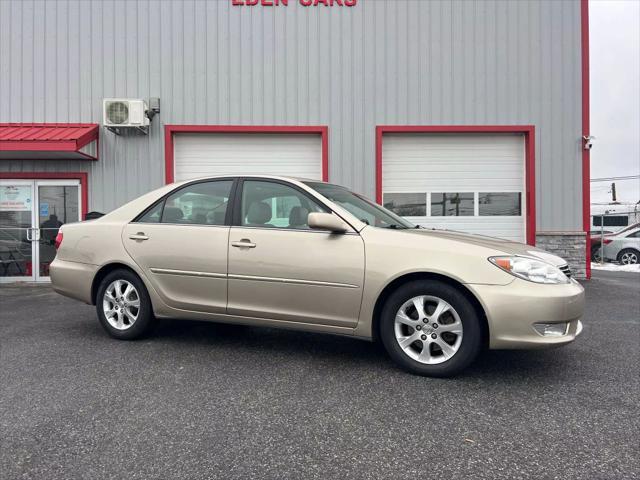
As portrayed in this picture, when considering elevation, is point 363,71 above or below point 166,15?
below

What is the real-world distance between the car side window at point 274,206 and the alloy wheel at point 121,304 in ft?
4.35

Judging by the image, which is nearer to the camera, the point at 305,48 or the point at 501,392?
the point at 501,392

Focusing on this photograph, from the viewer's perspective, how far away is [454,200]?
8859 mm

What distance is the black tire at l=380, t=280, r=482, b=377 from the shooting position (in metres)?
2.96

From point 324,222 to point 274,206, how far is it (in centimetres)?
65

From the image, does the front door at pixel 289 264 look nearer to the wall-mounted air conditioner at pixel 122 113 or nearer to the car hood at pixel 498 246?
the car hood at pixel 498 246

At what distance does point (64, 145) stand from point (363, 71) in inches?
226

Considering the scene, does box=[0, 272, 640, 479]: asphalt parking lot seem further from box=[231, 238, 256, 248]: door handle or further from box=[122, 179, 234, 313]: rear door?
box=[231, 238, 256, 248]: door handle

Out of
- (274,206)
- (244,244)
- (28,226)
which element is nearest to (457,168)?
(274,206)

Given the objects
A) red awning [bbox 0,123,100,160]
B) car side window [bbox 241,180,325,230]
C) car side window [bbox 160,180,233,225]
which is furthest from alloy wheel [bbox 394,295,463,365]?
red awning [bbox 0,123,100,160]

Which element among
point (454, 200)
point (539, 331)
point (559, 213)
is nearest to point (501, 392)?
point (539, 331)

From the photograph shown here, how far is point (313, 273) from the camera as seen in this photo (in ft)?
10.9

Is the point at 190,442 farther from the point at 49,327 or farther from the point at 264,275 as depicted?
the point at 49,327

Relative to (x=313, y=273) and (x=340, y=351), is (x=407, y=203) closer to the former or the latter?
(x=340, y=351)
